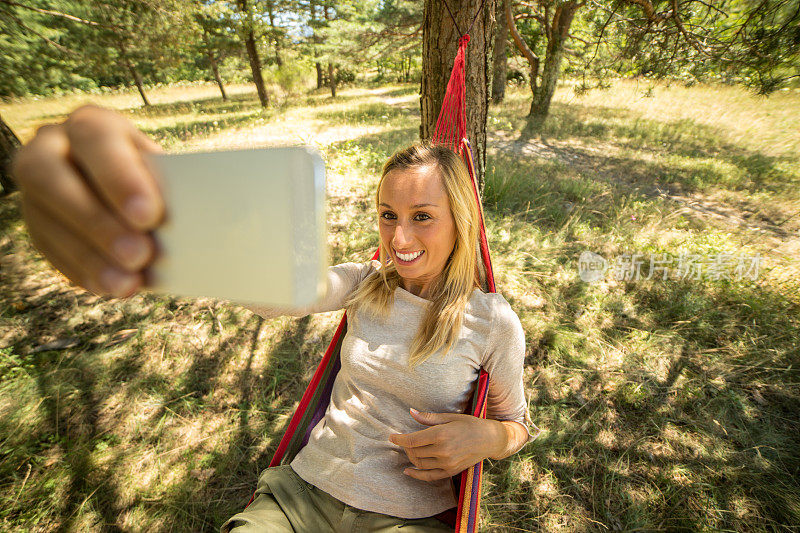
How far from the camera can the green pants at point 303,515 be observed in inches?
42.8

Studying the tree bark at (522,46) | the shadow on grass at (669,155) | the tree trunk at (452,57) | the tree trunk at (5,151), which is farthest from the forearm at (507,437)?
the tree trunk at (5,151)

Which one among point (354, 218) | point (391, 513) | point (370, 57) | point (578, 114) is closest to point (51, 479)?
point (391, 513)

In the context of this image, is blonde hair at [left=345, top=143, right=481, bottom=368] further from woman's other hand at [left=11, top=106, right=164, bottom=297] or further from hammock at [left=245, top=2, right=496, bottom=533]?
woman's other hand at [left=11, top=106, right=164, bottom=297]

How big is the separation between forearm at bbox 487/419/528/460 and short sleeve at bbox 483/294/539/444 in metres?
0.05

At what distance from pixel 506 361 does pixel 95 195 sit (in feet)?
3.86

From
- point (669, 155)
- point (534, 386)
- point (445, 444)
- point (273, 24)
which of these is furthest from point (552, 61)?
point (273, 24)

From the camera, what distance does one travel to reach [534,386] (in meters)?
Answer: 2.17

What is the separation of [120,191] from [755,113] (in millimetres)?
12542

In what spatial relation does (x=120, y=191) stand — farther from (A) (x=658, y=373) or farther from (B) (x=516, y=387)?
(A) (x=658, y=373)

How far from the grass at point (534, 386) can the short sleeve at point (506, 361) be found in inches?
31.9

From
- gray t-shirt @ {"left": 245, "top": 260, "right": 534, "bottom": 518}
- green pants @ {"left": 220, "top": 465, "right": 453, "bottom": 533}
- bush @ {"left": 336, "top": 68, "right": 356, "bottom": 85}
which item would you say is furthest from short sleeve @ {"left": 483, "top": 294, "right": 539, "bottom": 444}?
bush @ {"left": 336, "top": 68, "right": 356, "bottom": 85}

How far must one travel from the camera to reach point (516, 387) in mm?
1223

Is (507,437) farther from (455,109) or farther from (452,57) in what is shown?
(452,57)

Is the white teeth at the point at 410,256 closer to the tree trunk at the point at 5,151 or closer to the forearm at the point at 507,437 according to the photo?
the forearm at the point at 507,437
